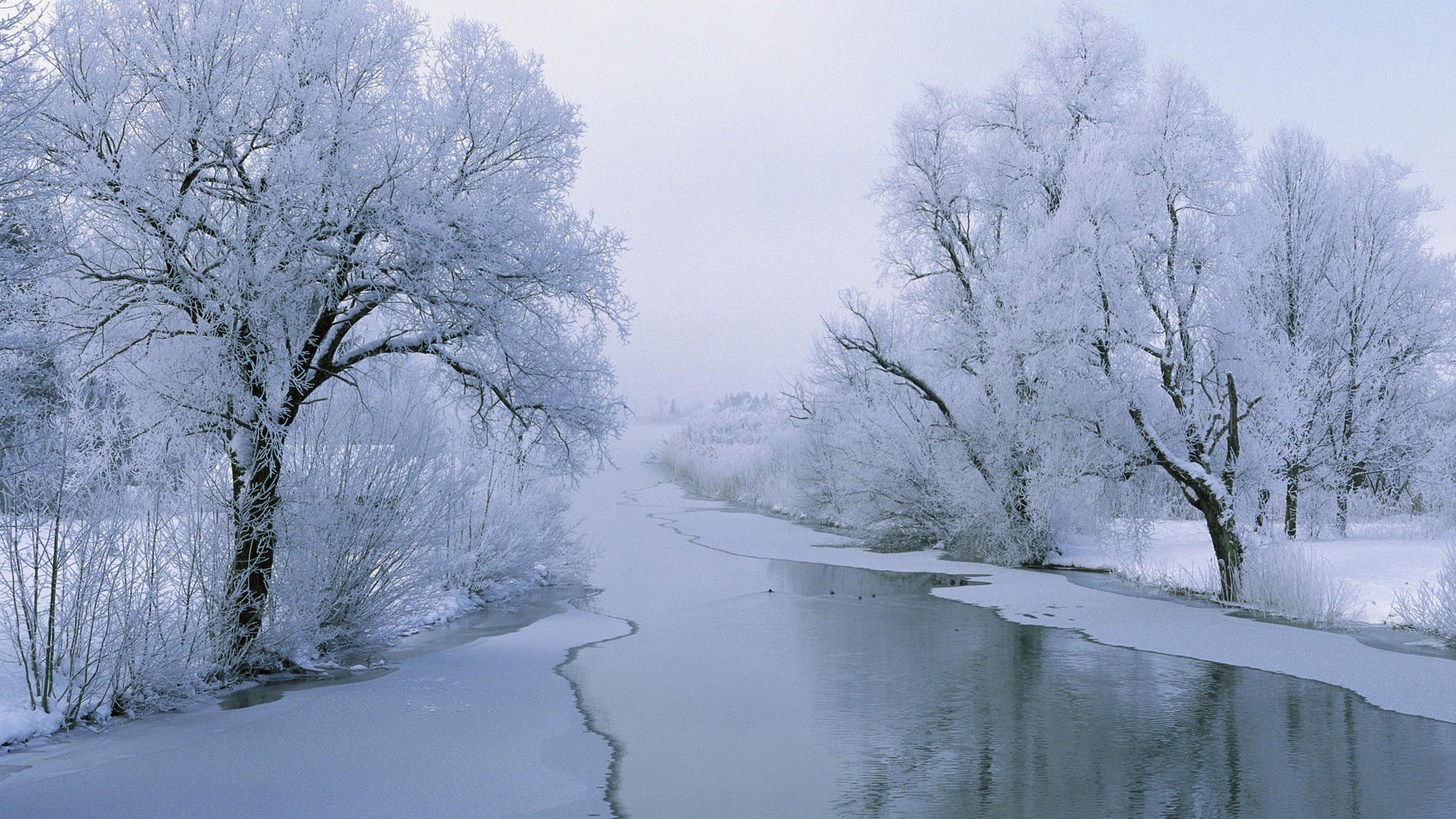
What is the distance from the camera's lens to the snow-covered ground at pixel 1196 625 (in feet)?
31.4

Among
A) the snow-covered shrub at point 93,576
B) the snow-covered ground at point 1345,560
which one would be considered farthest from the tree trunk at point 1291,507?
the snow-covered shrub at point 93,576

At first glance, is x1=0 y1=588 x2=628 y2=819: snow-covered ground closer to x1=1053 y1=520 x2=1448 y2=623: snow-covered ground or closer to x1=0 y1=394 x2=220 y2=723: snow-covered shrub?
x1=0 y1=394 x2=220 y2=723: snow-covered shrub

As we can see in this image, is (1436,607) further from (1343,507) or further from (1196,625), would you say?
(1343,507)

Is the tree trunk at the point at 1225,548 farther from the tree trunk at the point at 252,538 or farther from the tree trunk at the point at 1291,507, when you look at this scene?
the tree trunk at the point at 252,538

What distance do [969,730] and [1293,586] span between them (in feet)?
Answer: 25.8

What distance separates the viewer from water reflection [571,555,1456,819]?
6.43 meters

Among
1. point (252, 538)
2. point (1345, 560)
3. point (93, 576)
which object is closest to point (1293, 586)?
point (1345, 560)

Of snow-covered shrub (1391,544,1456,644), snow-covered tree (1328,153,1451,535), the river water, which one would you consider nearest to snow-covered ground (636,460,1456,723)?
the river water

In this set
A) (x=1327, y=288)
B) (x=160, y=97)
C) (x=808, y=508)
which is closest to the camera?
(x=160, y=97)

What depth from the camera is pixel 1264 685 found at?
31.3 ft

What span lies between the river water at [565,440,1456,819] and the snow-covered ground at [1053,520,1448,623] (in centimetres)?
440

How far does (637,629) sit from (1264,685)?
7.41 metres

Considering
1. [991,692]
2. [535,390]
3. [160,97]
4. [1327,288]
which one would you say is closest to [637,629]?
[535,390]

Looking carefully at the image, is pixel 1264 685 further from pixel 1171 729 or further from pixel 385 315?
pixel 385 315
